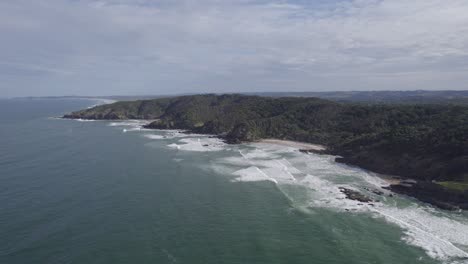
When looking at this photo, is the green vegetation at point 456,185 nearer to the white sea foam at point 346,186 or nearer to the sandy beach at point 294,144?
the white sea foam at point 346,186

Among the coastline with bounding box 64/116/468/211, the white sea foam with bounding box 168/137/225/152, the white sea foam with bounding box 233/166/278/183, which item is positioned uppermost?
the white sea foam with bounding box 168/137/225/152

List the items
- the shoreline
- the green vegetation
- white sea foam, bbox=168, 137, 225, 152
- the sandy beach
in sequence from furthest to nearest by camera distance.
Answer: the sandy beach < the shoreline < white sea foam, bbox=168, 137, 225, 152 < the green vegetation

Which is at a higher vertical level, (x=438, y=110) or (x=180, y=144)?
(x=438, y=110)

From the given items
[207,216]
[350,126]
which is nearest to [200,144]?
[350,126]

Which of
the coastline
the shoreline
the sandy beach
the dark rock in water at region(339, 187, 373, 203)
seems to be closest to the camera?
the coastline

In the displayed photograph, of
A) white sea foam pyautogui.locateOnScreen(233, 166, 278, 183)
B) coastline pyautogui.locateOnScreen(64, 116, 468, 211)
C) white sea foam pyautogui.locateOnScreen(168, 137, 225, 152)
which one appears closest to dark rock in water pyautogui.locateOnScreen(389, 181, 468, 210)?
coastline pyautogui.locateOnScreen(64, 116, 468, 211)

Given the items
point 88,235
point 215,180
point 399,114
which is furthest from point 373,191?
point 399,114

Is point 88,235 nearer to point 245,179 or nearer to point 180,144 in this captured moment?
point 245,179

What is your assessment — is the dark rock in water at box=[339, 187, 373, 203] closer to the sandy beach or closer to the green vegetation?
the green vegetation
